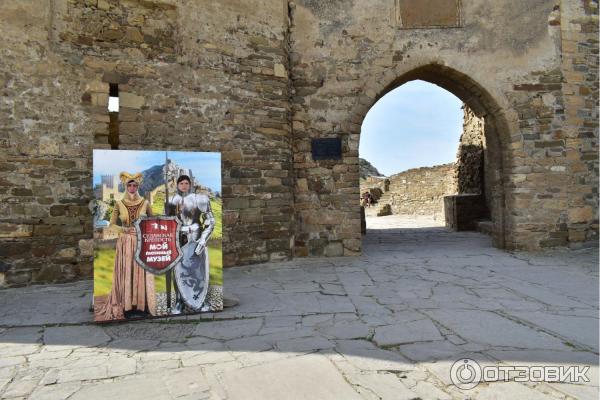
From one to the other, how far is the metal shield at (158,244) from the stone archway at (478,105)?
396cm

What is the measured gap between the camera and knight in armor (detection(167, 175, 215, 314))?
3154 mm

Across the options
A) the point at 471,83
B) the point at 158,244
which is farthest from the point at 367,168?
the point at 158,244

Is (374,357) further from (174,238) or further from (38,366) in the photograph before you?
(38,366)

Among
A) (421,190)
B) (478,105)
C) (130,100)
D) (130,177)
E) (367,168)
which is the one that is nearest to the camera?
(130,177)

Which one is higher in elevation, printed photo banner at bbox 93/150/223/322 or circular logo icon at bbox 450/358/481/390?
printed photo banner at bbox 93/150/223/322

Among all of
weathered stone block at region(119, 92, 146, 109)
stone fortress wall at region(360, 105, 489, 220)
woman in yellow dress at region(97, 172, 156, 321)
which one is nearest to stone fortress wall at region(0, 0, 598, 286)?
weathered stone block at region(119, 92, 146, 109)

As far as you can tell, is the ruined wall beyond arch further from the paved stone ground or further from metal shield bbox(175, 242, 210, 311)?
metal shield bbox(175, 242, 210, 311)

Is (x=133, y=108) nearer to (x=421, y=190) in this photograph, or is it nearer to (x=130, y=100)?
(x=130, y=100)

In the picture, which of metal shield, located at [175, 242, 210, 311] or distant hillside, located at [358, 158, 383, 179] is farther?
distant hillside, located at [358, 158, 383, 179]

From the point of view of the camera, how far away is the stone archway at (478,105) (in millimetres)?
6496

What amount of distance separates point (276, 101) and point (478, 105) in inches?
138

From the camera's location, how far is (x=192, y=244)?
10.5 ft

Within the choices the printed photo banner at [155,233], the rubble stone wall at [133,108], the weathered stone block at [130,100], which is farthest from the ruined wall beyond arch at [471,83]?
the printed photo banner at [155,233]

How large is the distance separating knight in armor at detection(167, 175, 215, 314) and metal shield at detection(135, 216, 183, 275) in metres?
0.05
